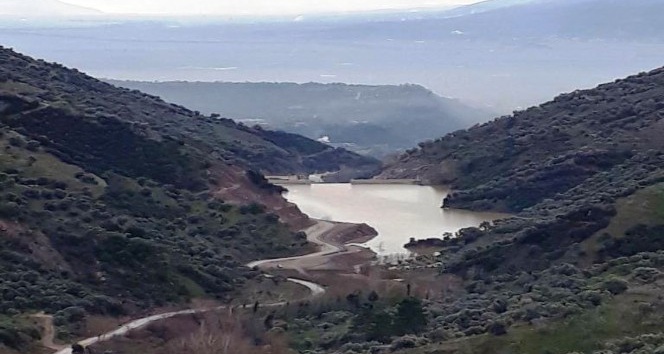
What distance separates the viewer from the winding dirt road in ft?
95.9

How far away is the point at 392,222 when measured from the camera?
2208 inches

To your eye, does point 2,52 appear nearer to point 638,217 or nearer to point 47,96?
point 47,96

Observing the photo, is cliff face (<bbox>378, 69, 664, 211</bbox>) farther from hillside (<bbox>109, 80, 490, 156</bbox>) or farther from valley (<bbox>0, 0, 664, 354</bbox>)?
hillside (<bbox>109, 80, 490, 156</bbox>)

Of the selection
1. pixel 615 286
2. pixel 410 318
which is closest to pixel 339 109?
pixel 410 318

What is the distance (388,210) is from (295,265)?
16.4 m

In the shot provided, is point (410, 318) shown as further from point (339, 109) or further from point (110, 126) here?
point (339, 109)

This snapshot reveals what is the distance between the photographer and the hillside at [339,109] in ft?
420

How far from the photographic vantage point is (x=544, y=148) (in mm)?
61188

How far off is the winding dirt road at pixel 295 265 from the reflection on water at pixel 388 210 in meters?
2.12

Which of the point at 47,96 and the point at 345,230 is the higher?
the point at 47,96

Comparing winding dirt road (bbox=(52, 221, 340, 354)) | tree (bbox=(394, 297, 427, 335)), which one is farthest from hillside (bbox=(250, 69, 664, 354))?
winding dirt road (bbox=(52, 221, 340, 354))

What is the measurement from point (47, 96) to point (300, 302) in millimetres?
22990

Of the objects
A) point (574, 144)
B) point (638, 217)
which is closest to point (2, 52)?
point (574, 144)

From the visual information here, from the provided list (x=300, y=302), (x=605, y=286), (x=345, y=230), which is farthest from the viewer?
(x=345, y=230)
